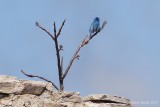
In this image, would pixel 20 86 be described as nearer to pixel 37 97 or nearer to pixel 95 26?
pixel 37 97

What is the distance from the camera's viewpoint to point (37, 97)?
Answer: 6.96 metres

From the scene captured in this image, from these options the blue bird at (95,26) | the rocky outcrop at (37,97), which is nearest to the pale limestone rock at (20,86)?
the rocky outcrop at (37,97)

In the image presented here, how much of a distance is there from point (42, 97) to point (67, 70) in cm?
336

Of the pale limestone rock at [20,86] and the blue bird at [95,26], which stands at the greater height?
the blue bird at [95,26]

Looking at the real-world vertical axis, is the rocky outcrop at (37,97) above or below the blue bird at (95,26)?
below

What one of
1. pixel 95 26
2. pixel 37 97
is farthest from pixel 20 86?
pixel 95 26

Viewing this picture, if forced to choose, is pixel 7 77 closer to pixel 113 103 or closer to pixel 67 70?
pixel 113 103

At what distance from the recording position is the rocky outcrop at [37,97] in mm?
6840

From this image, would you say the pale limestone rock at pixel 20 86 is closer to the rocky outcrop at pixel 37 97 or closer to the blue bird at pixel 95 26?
the rocky outcrop at pixel 37 97

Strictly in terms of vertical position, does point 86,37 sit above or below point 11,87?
above

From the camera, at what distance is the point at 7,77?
6.98 m

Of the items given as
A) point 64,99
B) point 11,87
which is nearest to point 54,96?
point 64,99

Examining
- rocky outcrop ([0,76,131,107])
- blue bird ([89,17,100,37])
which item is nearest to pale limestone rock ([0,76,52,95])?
rocky outcrop ([0,76,131,107])

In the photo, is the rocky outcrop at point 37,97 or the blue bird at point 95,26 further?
the blue bird at point 95,26
